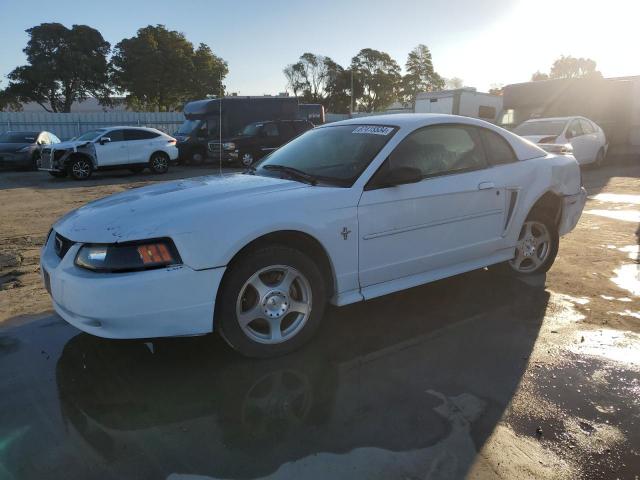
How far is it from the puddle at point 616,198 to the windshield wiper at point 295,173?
7946 mm

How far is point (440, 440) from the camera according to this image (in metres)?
2.48

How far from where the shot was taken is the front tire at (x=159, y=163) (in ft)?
53.5

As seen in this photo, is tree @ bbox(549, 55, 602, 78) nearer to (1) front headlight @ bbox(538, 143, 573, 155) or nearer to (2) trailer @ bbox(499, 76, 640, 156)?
(2) trailer @ bbox(499, 76, 640, 156)

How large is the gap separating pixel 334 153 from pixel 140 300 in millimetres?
1939

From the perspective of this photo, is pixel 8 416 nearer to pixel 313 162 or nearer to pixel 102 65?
pixel 313 162

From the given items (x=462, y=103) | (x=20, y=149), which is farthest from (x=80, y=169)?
(x=462, y=103)

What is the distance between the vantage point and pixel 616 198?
977cm

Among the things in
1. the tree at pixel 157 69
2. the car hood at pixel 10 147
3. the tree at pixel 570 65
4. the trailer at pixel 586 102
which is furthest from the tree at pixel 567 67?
the car hood at pixel 10 147

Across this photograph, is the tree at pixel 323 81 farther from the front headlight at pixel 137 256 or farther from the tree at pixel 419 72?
the front headlight at pixel 137 256

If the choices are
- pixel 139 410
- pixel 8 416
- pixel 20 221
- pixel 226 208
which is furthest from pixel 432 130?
pixel 20 221

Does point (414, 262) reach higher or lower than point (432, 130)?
lower

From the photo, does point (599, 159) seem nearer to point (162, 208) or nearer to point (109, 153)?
point (109, 153)

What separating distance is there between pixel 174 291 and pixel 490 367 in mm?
2044

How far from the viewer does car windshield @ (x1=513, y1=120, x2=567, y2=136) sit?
42.1 feet
